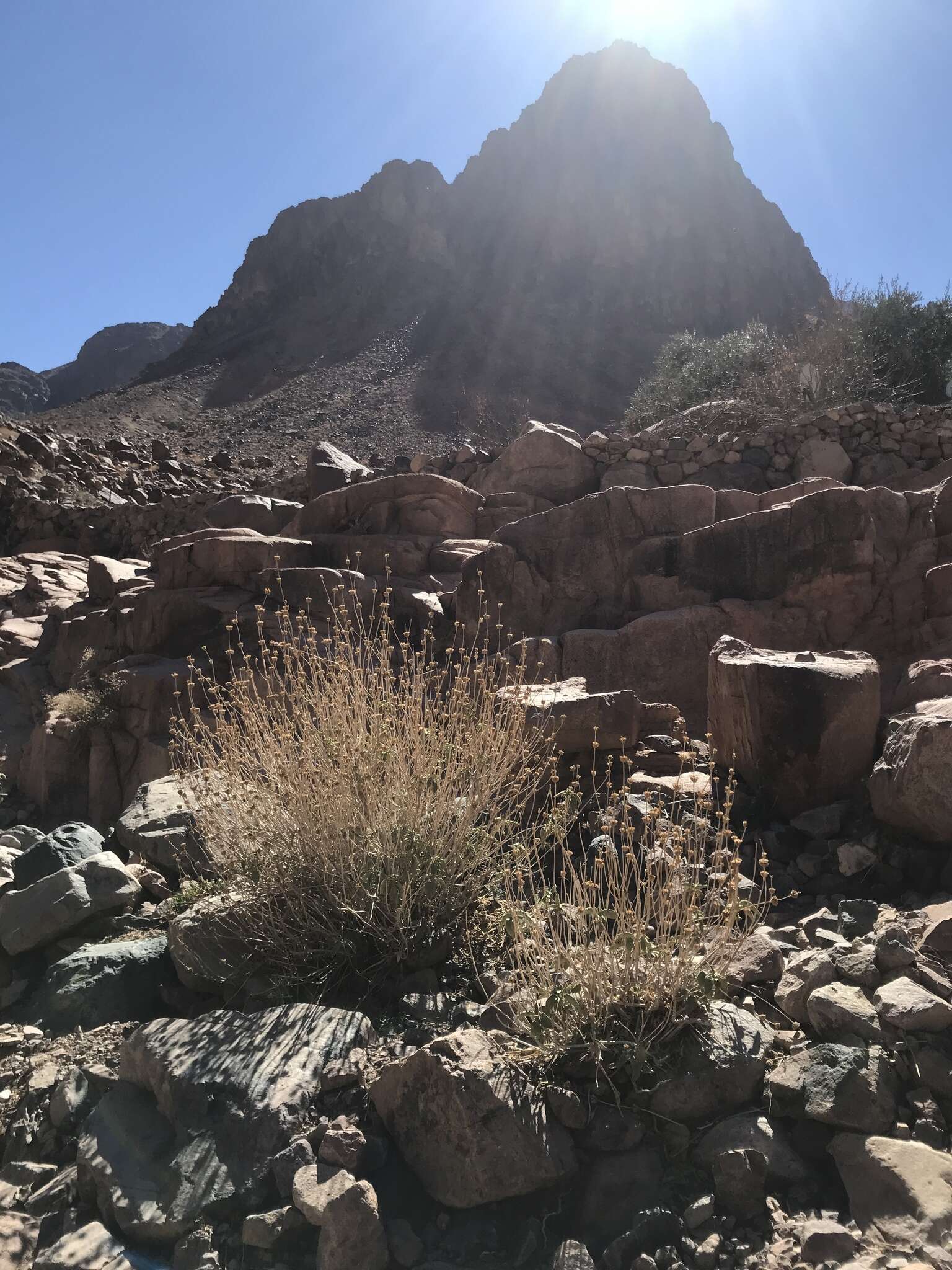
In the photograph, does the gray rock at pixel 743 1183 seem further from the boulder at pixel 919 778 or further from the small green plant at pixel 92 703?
the small green plant at pixel 92 703

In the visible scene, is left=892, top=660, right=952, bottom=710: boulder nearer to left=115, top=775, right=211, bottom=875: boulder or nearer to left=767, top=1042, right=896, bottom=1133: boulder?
left=767, top=1042, right=896, bottom=1133: boulder

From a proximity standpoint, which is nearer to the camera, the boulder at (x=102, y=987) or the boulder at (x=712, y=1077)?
the boulder at (x=712, y=1077)

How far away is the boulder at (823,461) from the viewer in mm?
11703

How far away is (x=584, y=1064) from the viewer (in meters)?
2.54

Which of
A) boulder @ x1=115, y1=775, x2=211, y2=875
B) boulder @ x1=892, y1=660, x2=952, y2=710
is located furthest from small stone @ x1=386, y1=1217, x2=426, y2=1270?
boulder @ x1=892, y1=660, x2=952, y2=710

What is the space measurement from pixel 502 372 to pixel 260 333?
1376 centimetres

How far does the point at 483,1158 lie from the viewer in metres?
2.33

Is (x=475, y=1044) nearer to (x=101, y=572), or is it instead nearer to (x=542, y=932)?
(x=542, y=932)

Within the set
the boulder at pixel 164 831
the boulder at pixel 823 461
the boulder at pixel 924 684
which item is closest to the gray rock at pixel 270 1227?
the boulder at pixel 164 831

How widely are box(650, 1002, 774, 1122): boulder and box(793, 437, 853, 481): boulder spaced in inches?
404

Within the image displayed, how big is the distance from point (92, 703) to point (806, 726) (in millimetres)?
6730

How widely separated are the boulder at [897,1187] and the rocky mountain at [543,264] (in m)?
30.2

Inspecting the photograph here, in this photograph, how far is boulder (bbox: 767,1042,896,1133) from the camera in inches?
89.4

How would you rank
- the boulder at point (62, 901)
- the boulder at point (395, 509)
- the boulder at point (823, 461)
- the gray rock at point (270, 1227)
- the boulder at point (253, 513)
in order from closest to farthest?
1. the gray rock at point (270, 1227)
2. the boulder at point (62, 901)
3. the boulder at point (395, 509)
4. the boulder at point (823, 461)
5. the boulder at point (253, 513)
